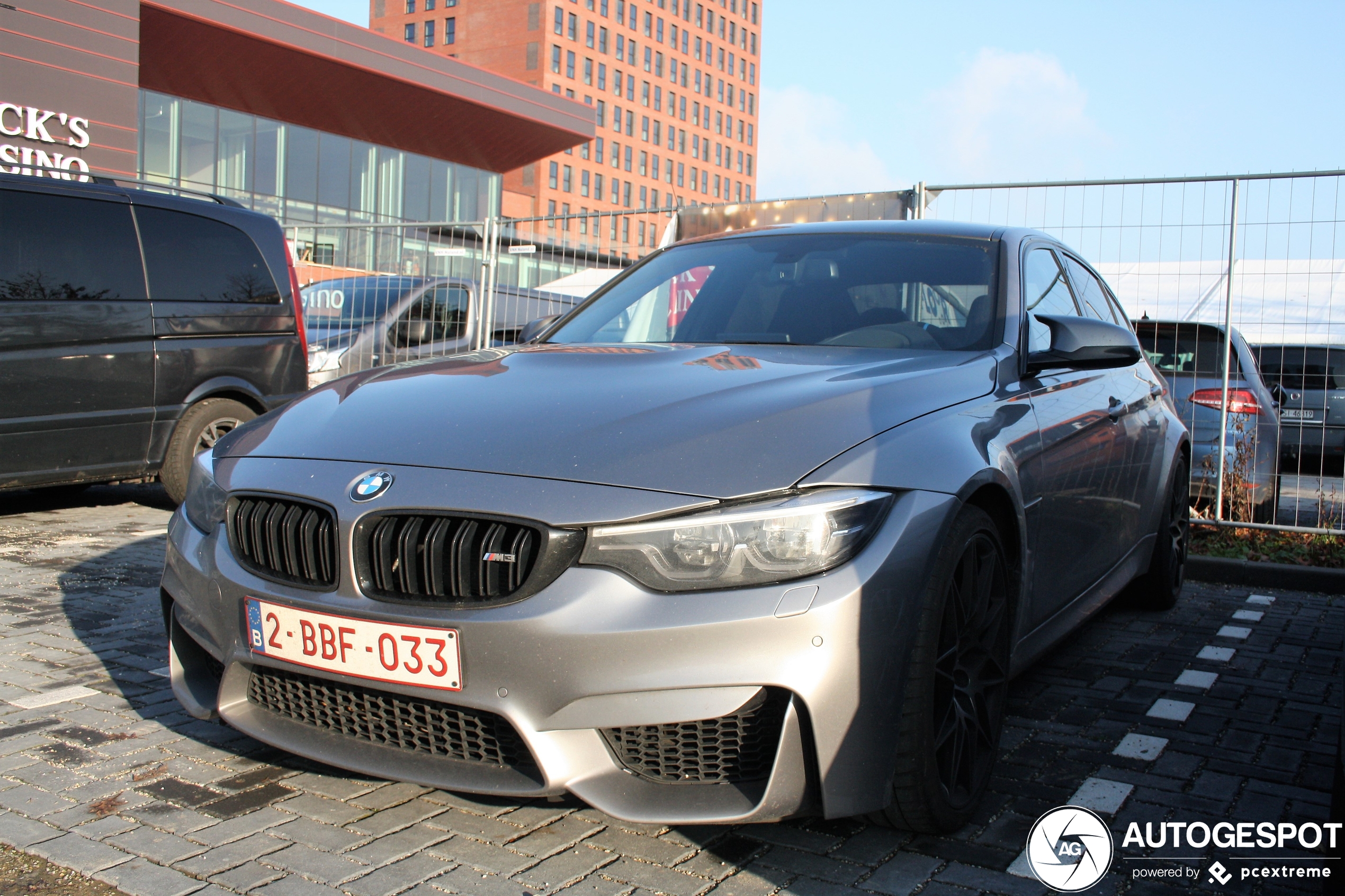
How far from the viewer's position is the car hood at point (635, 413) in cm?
232

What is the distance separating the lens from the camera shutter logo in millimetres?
2445

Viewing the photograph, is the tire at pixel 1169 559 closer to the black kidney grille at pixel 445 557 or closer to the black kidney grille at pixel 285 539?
the black kidney grille at pixel 445 557

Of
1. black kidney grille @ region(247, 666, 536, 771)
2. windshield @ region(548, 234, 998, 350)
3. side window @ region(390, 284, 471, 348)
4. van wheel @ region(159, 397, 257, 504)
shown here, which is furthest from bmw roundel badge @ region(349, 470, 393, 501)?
side window @ region(390, 284, 471, 348)

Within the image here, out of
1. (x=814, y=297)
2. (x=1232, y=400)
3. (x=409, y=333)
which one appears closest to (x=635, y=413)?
(x=814, y=297)

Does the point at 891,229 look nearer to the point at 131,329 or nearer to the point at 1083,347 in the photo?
the point at 1083,347

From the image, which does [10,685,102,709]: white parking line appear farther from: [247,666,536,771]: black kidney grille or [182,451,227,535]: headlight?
[247,666,536,771]: black kidney grille

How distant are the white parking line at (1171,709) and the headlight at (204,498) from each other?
9.53ft

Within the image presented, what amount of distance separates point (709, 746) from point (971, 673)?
0.84 m

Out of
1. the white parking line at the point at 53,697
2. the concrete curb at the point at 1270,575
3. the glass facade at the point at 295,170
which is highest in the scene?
the glass facade at the point at 295,170

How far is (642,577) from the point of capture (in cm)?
217

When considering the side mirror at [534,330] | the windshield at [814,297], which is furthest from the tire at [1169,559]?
the side mirror at [534,330]

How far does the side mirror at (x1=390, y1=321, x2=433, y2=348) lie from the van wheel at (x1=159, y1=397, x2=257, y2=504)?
9.44ft

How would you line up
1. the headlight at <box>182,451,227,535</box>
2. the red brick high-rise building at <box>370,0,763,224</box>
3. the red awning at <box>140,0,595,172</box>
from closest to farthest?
the headlight at <box>182,451,227,535</box> < the red awning at <box>140,0,595,172</box> < the red brick high-rise building at <box>370,0,763,224</box>

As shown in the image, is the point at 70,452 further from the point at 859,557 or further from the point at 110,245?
the point at 859,557
